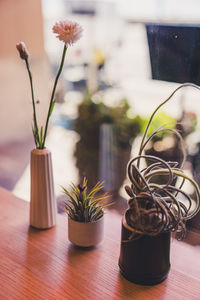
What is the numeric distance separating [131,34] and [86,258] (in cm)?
305

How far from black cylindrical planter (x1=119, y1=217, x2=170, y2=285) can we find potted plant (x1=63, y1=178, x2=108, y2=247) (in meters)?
0.11

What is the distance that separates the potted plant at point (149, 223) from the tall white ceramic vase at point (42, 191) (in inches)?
9.6

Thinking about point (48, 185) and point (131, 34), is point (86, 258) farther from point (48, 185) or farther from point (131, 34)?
point (131, 34)

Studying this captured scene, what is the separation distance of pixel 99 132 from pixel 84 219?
158 centimetres

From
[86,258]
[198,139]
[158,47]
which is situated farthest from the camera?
[198,139]

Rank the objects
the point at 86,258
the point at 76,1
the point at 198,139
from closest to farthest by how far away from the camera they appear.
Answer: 1. the point at 86,258
2. the point at 198,139
3. the point at 76,1

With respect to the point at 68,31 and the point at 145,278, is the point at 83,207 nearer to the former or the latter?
the point at 145,278

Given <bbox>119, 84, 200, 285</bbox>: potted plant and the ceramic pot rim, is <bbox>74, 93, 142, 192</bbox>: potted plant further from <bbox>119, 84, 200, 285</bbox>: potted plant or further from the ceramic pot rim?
<bbox>119, 84, 200, 285</bbox>: potted plant

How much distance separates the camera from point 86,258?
80 cm

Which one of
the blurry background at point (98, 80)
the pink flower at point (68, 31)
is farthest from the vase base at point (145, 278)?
the pink flower at point (68, 31)

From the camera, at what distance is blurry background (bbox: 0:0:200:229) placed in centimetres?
106

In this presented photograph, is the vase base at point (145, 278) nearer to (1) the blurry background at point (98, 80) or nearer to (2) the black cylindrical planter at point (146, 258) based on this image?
(2) the black cylindrical planter at point (146, 258)

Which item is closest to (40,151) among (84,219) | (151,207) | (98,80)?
(84,219)

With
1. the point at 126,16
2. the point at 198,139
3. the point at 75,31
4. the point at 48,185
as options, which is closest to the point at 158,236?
the point at 48,185
